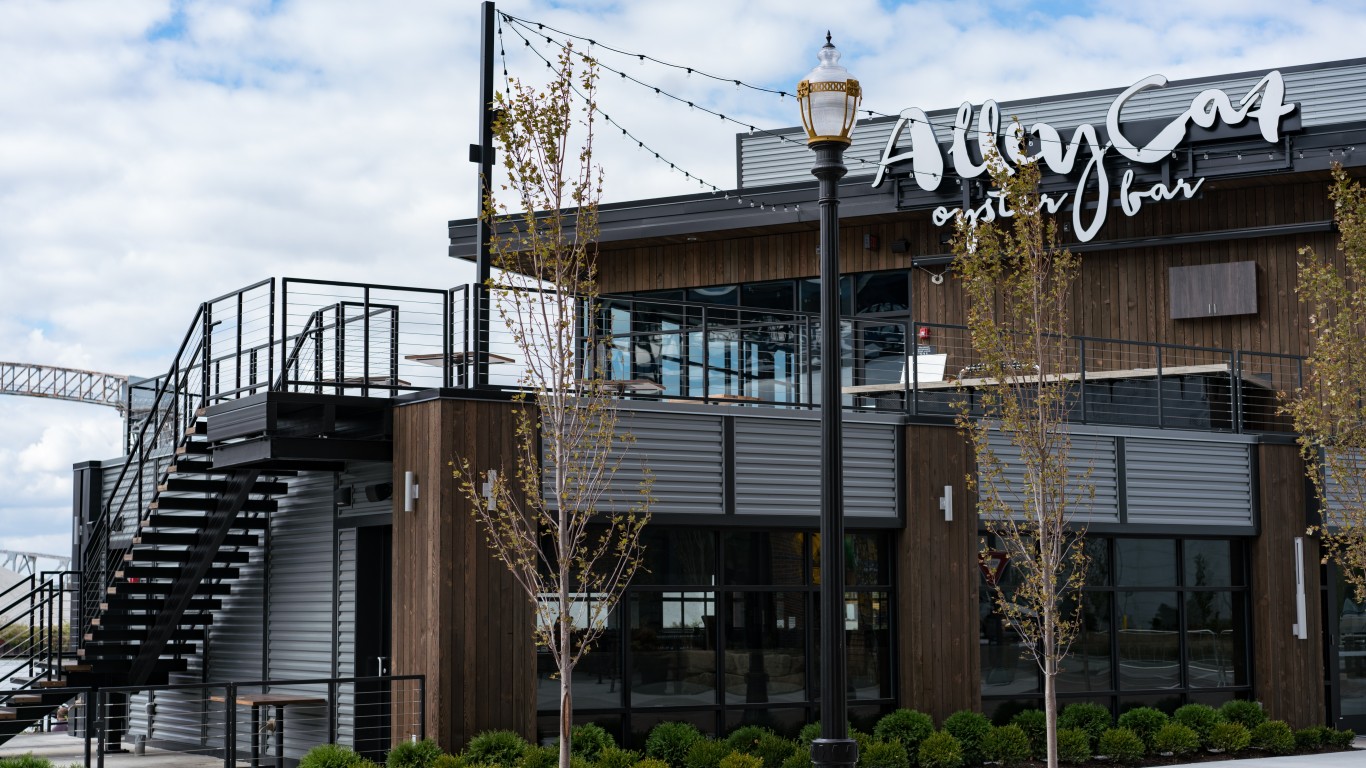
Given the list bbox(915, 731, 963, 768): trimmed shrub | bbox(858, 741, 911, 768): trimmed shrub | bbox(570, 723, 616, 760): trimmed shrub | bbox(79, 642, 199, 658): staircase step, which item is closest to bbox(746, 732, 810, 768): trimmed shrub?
bbox(858, 741, 911, 768): trimmed shrub

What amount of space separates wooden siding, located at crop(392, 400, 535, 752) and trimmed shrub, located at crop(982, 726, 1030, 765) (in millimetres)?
5066

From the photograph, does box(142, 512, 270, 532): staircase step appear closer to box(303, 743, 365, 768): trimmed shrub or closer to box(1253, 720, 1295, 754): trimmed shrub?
box(303, 743, 365, 768): trimmed shrub

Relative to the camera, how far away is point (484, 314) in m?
16.3

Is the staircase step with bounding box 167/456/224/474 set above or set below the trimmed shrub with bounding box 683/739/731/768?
above

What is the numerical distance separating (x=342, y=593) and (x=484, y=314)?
3.41 metres

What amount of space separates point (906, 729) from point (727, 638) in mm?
2174

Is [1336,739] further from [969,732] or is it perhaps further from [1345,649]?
[969,732]

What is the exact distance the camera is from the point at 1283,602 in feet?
63.6

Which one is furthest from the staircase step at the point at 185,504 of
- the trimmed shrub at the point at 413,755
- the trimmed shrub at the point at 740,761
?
the trimmed shrub at the point at 740,761

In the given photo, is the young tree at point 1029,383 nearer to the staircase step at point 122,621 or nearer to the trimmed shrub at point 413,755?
the trimmed shrub at point 413,755

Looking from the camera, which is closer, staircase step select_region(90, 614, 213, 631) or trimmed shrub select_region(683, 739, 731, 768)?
trimmed shrub select_region(683, 739, 731, 768)

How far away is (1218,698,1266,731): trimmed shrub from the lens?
18.4 meters

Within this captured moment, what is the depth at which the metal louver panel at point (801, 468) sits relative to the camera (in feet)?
53.7

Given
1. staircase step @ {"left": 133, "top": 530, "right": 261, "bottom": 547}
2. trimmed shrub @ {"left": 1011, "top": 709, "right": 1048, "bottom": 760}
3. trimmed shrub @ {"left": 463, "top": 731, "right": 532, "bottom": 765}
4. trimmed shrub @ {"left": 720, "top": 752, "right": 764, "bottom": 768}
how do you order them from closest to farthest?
trimmed shrub @ {"left": 463, "top": 731, "right": 532, "bottom": 765}, trimmed shrub @ {"left": 720, "top": 752, "right": 764, "bottom": 768}, staircase step @ {"left": 133, "top": 530, "right": 261, "bottom": 547}, trimmed shrub @ {"left": 1011, "top": 709, "right": 1048, "bottom": 760}
